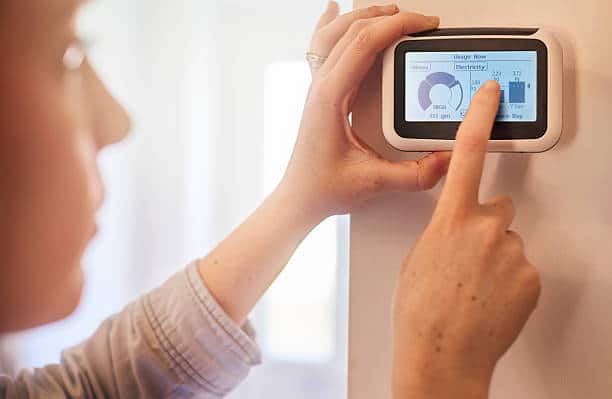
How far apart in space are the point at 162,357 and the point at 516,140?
392mm

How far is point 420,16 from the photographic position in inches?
17.6

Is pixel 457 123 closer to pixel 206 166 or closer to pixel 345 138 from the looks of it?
pixel 345 138

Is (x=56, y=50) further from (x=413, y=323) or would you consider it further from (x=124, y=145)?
(x=413, y=323)

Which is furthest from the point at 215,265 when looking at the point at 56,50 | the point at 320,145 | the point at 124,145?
the point at 56,50

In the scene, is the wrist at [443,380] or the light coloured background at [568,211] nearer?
the wrist at [443,380]

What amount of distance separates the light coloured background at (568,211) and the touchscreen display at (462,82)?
6cm

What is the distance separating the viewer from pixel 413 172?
0.45 metres

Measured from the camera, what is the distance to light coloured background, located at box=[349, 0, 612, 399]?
46cm

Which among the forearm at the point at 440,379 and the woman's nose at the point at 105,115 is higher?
the woman's nose at the point at 105,115

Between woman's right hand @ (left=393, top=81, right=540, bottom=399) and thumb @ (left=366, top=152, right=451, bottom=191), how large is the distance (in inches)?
3.0

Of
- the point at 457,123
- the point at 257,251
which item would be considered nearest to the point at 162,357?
the point at 257,251

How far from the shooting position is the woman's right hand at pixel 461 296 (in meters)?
0.36

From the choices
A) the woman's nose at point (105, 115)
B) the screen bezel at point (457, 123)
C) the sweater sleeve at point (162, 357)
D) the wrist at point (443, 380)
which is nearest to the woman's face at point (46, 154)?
the woman's nose at point (105, 115)

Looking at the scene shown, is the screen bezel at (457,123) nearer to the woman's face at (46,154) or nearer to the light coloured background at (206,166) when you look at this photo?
the light coloured background at (206,166)
